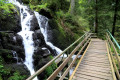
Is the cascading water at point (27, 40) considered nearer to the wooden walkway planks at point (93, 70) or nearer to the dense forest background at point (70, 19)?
the dense forest background at point (70, 19)

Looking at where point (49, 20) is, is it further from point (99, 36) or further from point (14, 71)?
point (14, 71)

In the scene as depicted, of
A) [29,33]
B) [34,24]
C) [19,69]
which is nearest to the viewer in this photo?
[19,69]

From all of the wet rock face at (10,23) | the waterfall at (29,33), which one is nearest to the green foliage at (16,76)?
the waterfall at (29,33)

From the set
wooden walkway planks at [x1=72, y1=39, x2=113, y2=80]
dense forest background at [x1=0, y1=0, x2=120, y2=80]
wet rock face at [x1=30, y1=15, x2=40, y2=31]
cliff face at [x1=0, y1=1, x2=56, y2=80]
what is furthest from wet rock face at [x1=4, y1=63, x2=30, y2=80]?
wet rock face at [x1=30, y1=15, x2=40, y2=31]

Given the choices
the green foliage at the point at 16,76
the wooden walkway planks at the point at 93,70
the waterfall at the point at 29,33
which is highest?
the waterfall at the point at 29,33

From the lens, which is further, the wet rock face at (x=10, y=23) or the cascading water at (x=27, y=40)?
the wet rock face at (x=10, y=23)

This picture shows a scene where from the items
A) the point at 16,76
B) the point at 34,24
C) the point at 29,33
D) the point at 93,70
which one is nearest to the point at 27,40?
the point at 29,33

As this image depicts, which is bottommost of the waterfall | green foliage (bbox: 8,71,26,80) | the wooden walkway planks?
green foliage (bbox: 8,71,26,80)

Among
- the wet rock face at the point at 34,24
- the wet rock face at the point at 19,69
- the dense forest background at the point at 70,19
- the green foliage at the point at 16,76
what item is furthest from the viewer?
the wet rock face at the point at 34,24

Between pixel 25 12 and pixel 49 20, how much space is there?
321 centimetres

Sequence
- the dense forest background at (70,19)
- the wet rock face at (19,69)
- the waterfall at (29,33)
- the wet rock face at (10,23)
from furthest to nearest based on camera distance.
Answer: the dense forest background at (70,19)
the wet rock face at (10,23)
the waterfall at (29,33)
the wet rock face at (19,69)

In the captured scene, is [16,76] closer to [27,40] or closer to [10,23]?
[27,40]

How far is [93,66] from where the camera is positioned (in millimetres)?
5203

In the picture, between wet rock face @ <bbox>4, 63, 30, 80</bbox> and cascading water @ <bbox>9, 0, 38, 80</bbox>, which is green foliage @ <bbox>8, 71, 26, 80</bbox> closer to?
wet rock face @ <bbox>4, 63, 30, 80</bbox>
